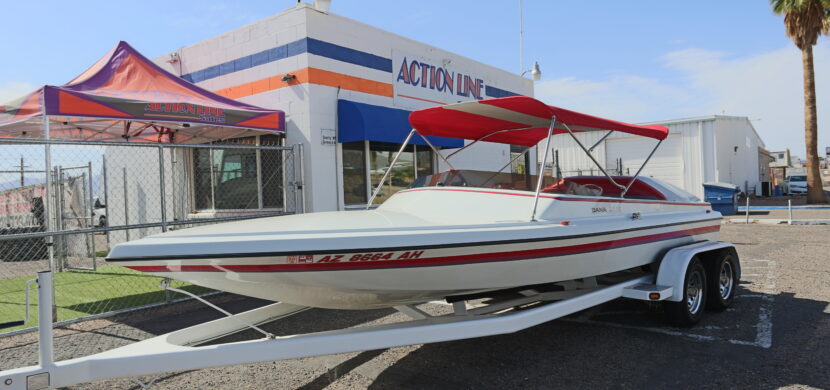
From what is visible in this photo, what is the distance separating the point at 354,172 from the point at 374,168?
552 mm

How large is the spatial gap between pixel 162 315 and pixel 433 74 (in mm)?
8058

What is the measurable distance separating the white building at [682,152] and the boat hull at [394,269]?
65.6 feet

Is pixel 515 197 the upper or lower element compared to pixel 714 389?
upper

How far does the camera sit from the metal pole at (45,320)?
2.61 meters

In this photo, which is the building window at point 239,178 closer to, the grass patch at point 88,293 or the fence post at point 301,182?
the fence post at point 301,182

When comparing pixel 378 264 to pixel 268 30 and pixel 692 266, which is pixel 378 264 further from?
pixel 268 30

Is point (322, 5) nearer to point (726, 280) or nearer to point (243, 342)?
point (726, 280)

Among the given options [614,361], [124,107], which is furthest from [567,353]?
[124,107]

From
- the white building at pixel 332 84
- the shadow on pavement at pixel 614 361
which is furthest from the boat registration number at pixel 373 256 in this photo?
the white building at pixel 332 84

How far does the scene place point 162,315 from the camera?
5.87 meters

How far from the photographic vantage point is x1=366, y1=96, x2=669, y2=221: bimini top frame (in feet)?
14.3

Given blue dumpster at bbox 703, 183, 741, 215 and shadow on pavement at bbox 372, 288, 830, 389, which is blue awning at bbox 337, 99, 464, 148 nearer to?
shadow on pavement at bbox 372, 288, 830, 389

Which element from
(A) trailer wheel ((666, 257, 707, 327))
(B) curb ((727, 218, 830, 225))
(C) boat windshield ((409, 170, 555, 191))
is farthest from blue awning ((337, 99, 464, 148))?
(B) curb ((727, 218, 830, 225))

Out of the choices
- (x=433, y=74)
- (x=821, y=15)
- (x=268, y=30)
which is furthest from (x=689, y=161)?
(x=268, y=30)
